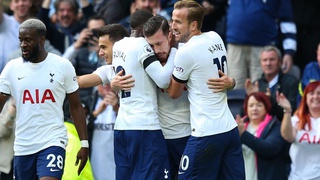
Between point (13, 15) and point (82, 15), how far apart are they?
3.70 ft

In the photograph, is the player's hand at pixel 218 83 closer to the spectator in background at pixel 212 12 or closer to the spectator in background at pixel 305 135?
the spectator in background at pixel 305 135

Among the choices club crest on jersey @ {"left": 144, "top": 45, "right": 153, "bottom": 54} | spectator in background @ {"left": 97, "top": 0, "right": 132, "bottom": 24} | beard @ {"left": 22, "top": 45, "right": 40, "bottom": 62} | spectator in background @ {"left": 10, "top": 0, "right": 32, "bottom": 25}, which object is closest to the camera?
beard @ {"left": 22, "top": 45, "right": 40, "bottom": 62}

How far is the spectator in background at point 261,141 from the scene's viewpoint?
38.3ft

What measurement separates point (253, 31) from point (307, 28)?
1310mm

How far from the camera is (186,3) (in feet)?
31.6

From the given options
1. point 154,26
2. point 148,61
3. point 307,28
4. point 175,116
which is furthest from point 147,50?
point 307,28

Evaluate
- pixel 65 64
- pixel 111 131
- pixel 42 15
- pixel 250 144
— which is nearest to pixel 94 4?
pixel 42 15

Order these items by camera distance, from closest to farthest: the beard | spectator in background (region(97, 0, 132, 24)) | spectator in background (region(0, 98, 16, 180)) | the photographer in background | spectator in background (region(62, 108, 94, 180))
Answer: the beard < spectator in background (region(62, 108, 94, 180)) < spectator in background (region(0, 98, 16, 180)) < the photographer in background < spectator in background (region(97, 0, 132, 24))

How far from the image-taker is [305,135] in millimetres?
11727

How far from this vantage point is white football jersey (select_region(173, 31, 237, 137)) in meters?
9.48

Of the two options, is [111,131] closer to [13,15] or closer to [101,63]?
[101,63]

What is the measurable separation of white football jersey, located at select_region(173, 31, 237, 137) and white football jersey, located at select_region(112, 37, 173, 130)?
0.81 feet

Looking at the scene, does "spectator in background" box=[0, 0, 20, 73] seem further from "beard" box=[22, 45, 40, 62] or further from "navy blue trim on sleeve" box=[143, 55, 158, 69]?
"navy blue trim on sleeve" box=[143, 55, 158, 69]

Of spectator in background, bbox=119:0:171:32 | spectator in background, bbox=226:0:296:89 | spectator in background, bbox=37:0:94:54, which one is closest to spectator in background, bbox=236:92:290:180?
spectator in background, bbox=226:0:296:89
